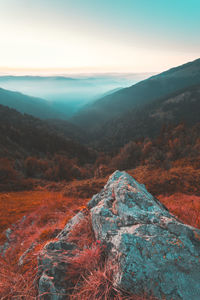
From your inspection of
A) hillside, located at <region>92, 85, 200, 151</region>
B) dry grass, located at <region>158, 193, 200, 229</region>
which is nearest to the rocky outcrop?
dry grass, located at <region>158, 193, 200, 229</region>

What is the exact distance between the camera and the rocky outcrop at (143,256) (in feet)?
6.41

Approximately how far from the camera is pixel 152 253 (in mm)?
2213

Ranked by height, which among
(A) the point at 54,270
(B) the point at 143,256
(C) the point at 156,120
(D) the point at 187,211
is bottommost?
(C) the point at 156,120

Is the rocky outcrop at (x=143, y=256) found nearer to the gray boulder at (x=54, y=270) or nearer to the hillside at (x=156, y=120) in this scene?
the gray boulder at (x=54, y=270)

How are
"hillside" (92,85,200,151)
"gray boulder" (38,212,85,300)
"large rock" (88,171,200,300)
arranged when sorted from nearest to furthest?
"large rock" (88,171,200,300)
"gray boulder" (38,212,85,300)
"hillside" (92,85,200,151)

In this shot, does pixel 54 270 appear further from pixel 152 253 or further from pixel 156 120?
pixel 156 120

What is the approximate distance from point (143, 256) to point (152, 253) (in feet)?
0.50

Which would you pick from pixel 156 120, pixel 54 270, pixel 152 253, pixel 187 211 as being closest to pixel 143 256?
pixel 152 253

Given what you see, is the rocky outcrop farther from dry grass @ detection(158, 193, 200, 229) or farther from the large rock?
dry grass @ detection(158, 193, 200, 229)

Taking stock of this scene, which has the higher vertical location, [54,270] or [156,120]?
[54,270]

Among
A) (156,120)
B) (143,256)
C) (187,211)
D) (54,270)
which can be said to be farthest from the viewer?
(156,120)

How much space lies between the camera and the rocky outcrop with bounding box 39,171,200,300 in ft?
6.41

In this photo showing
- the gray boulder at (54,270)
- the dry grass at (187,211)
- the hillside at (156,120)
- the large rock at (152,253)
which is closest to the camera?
the large rock at (152,253)

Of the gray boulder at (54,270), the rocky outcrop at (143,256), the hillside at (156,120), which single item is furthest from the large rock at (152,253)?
the hillside at (156,120)
